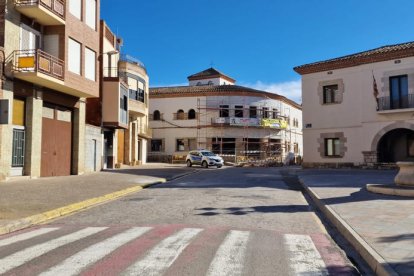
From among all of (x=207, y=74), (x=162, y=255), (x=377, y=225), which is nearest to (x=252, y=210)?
(x=377, y=225)

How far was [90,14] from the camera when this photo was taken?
24859 millimetres

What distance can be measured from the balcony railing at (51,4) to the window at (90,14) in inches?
117

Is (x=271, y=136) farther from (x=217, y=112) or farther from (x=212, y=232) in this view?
(x=212, y=232)

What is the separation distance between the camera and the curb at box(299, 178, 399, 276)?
5543 mm

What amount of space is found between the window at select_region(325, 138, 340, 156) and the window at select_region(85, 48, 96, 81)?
18.0 m

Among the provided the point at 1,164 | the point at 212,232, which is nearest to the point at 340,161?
the point at 1,164

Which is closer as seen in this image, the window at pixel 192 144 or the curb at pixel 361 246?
the curb at pixel 361 246

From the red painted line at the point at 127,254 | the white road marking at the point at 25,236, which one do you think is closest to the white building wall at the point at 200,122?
the white road marking at the point at 25,236

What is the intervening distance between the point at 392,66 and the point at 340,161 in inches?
296

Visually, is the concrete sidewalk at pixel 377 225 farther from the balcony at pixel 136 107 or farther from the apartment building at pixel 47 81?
the balcony at pixel 136 107

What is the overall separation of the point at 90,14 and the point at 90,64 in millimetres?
2875

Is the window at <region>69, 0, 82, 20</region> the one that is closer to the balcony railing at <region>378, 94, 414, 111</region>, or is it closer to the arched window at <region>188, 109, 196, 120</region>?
the balcony railing at <region>378, 94, 414, 111</region>

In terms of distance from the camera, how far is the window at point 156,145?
53938 mm

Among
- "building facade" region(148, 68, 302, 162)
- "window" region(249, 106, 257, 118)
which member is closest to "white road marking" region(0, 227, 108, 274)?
"building facade" region(148, 68, 302, 162)
